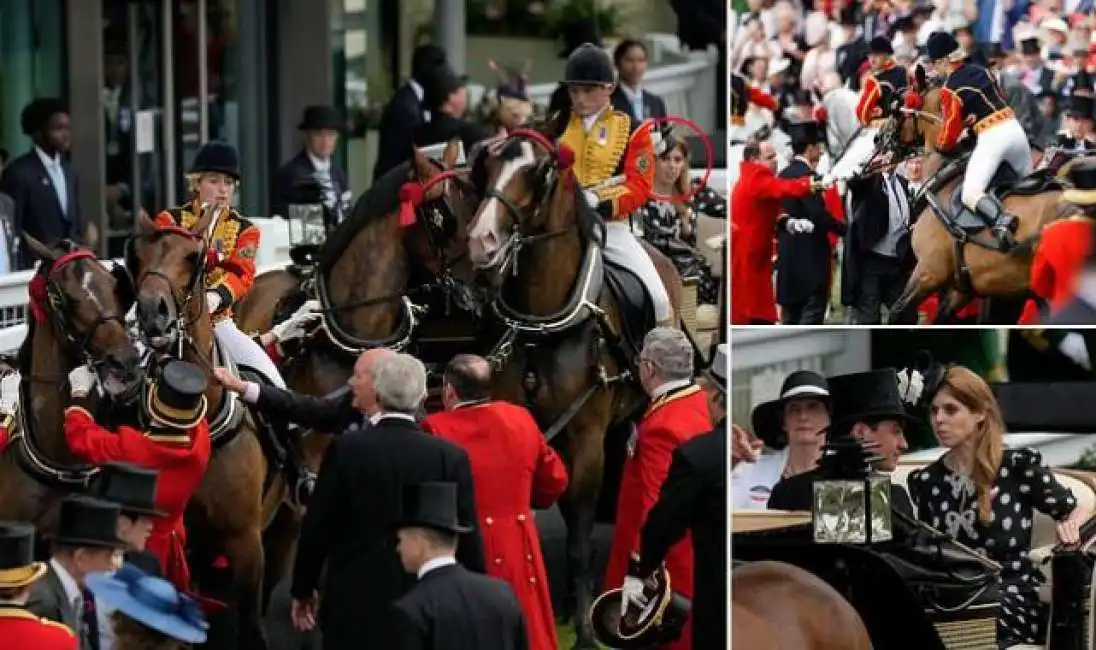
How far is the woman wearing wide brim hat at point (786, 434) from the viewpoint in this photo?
30.5 ft

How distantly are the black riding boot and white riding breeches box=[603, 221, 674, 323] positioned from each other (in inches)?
95.6

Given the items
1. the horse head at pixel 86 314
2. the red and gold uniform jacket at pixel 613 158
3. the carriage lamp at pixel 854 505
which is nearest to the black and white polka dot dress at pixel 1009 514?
the carriage lamp at pixel 854 505

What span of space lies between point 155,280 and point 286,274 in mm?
3567

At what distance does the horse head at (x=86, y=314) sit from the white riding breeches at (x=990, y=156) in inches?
114

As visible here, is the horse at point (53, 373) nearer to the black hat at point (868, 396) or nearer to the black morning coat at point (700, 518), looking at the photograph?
the black morning coat at point (700, 518)

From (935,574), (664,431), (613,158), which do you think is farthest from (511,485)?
(613,158)

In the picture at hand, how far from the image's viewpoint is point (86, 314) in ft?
34.3

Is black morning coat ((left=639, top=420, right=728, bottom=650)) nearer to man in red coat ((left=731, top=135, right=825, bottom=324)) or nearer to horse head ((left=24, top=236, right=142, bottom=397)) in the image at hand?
man in red coat ((left=731, top=135, right=825, bottom=324))

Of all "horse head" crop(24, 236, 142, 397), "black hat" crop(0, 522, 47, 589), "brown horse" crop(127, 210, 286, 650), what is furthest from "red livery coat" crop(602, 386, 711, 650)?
"black hat" crop(0, 522, 47, 589)

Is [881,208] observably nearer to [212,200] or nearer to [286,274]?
[212,200]

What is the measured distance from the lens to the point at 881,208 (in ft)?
34.0

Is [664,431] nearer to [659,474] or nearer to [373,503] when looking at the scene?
[659,474]

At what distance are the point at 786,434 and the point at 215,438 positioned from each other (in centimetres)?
255

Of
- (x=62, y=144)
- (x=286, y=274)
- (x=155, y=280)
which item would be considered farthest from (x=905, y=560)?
(x=62, y=144)
